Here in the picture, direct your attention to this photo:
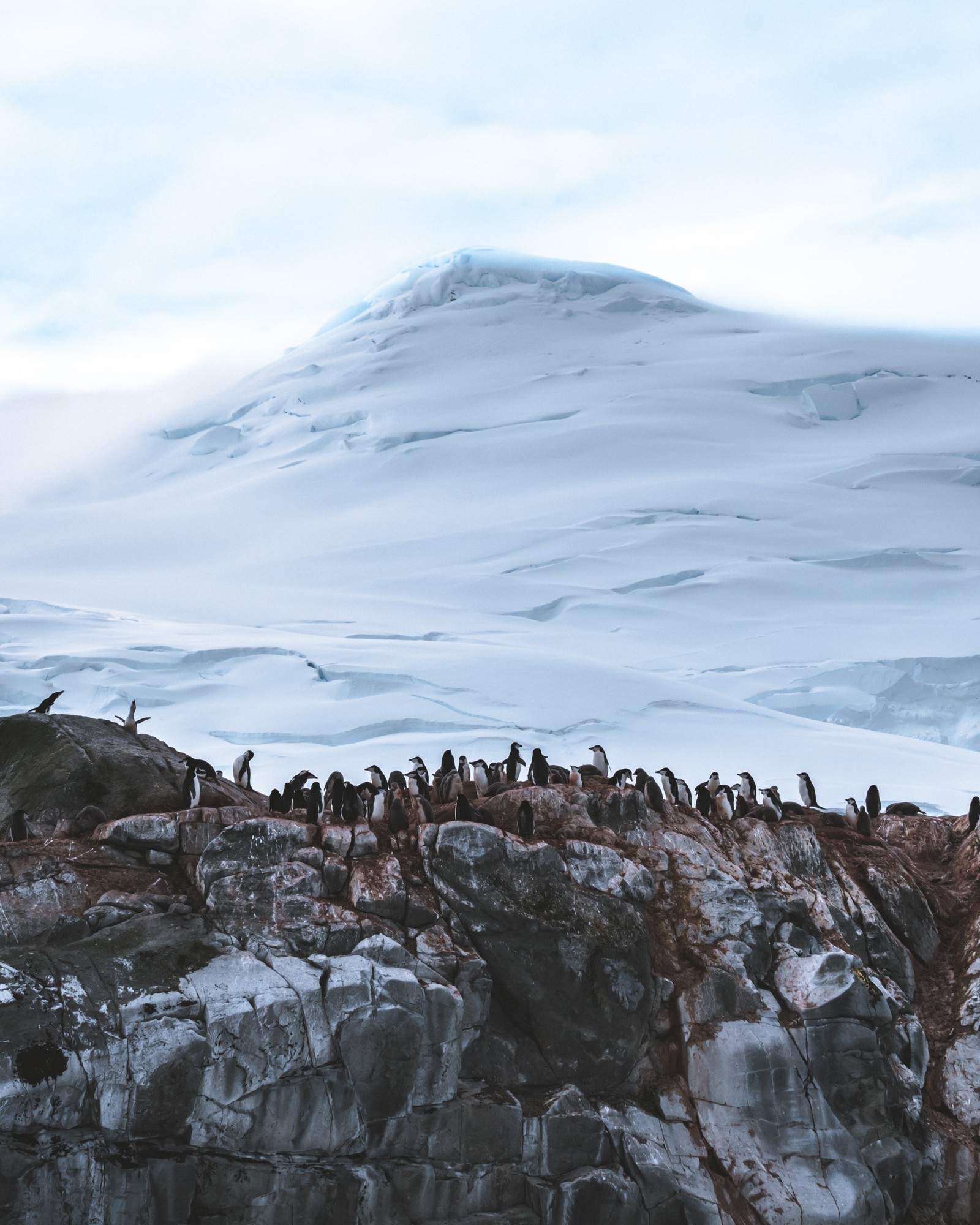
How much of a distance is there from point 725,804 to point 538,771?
3.59 metres

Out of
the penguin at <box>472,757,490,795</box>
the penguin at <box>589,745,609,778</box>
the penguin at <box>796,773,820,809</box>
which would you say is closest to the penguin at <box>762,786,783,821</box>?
the penguin at <box>796,773,820,809</box>

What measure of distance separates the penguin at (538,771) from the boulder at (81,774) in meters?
4.96

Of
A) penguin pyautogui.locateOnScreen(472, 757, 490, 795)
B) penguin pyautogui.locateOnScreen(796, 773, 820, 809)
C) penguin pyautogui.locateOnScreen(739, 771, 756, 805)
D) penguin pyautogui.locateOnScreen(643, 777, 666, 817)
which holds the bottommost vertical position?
penguin pyautogui.locateOnScreen(796, 773, 820, 809)

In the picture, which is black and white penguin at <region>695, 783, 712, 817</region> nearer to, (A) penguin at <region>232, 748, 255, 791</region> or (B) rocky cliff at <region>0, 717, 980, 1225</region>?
(B) rocky cliff at <region>0, 717, 980, 1225</region>

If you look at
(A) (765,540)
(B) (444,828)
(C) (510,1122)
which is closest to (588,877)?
(B) (444,828)

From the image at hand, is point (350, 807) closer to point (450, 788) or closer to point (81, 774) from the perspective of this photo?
point (450, 788)

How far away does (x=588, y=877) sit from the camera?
60.8ft

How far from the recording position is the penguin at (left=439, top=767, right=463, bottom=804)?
808 inches

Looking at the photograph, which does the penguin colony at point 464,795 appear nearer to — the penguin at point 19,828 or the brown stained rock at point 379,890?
the penguin at point 19,828

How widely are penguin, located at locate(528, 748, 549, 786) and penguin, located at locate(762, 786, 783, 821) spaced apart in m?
4.11

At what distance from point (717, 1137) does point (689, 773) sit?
19.7m

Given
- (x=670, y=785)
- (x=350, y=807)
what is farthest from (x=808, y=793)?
(x=350, y=807)

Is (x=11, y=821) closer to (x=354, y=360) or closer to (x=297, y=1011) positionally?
(x=297, y=1011)

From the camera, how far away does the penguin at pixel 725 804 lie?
21.6 m
